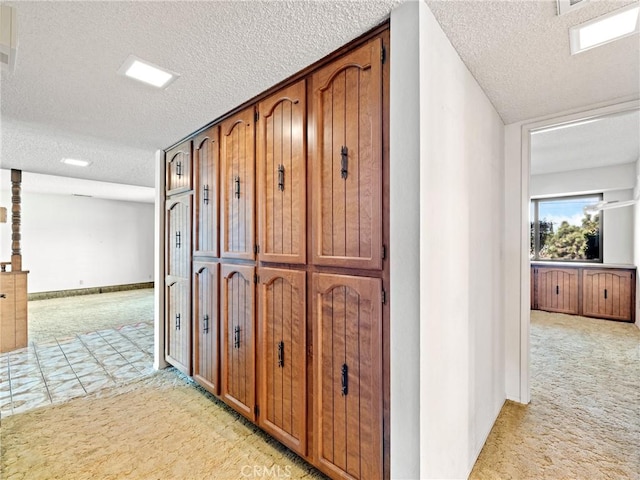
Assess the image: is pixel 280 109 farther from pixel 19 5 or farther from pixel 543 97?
pixel 543 97

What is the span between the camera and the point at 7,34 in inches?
50.0

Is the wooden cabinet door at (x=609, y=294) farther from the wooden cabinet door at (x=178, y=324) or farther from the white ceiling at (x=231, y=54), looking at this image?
the wooden cabinet door at (x=178, y=324)

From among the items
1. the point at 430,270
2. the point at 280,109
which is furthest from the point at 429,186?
the point at 280,109

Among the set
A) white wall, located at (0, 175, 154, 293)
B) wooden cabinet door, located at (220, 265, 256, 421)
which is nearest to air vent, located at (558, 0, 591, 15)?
wooden cabinet door, located at (220, 265, 256, 421)

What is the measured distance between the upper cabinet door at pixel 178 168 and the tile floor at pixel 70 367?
192cm

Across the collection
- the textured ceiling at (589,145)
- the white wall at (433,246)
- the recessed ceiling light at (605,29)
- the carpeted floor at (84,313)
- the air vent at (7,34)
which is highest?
the textured ceiling at (589,145)

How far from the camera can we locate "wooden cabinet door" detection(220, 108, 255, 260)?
84.3 inches

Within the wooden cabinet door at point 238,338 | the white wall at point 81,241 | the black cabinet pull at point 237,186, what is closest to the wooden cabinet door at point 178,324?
the wooden cabinet door at point 238,338

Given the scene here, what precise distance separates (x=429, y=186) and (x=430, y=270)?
0.35 m

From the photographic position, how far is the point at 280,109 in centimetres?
193

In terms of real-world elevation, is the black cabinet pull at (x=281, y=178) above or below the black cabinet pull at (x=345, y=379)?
above

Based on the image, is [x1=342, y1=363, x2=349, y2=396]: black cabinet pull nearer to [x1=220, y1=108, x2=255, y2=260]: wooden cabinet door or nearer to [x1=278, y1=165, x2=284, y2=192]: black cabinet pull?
[x1=220, y1=108, x2=255, y2=260]: wooden cabinet door

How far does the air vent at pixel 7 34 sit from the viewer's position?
1.24 meters

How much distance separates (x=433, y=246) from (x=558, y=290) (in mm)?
5413
